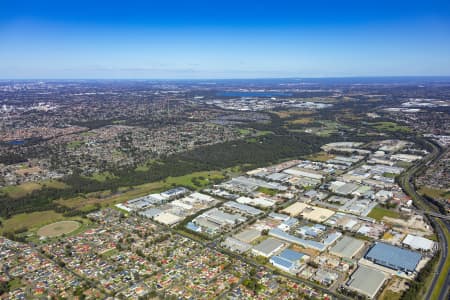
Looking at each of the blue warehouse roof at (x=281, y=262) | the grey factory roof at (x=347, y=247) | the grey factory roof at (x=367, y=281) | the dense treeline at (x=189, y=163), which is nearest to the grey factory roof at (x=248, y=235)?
the blue warehouse roof at (x=281, y=262)

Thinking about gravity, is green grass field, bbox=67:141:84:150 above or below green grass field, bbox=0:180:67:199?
A: above

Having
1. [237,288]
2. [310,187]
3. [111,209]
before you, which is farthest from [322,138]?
[237,288]

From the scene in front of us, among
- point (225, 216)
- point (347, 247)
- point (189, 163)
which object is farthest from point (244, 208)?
point (189, 163)

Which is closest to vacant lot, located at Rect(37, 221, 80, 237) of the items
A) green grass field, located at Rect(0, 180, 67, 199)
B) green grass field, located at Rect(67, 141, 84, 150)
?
green grass field, located at Rect(0, 180, 67, 199)

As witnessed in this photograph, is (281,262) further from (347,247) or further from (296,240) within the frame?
(347,247)

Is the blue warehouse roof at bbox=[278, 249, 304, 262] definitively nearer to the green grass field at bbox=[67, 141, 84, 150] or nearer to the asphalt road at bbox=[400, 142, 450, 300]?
the asphalt road at bbox=[400, 142, 450, 300]

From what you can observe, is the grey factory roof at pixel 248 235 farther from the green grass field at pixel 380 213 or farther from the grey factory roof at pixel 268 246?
the green grass field at pixel 380 213

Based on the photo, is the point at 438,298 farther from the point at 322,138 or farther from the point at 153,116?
the point at 153,116
